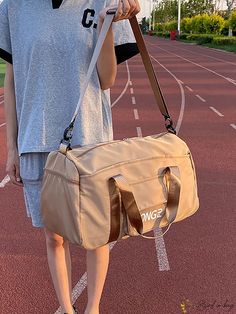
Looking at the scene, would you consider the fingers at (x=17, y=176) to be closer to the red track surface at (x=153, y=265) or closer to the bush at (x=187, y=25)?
the red track surface at (x=153, y=265)

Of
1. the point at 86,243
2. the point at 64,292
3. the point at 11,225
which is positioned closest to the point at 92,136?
the point at 86,243

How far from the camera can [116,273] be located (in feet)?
12.3

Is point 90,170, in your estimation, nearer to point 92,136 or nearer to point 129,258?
point 92,136

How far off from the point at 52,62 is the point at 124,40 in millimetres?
313

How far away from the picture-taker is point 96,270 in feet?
8.18

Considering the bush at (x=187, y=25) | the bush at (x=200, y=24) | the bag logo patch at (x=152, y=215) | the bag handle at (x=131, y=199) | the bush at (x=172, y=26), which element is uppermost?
the bag handle at (x=131, y=199)

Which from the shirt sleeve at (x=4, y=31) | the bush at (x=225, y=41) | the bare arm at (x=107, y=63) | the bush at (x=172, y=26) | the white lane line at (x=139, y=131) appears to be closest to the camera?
the bare arm at (x=107, y=63)

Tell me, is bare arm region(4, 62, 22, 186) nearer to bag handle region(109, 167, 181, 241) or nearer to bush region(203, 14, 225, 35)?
bag handle region(109, 167, 181, 241)

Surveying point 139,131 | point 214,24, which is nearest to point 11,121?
point 139,131

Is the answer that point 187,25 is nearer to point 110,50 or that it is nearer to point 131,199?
point 110,50

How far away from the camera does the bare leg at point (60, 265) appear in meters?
2.46

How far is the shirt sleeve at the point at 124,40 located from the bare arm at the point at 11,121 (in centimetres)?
47

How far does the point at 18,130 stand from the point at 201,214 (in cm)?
308

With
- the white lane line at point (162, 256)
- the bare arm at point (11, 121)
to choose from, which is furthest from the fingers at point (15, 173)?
the white lane line at point (162, 256)
